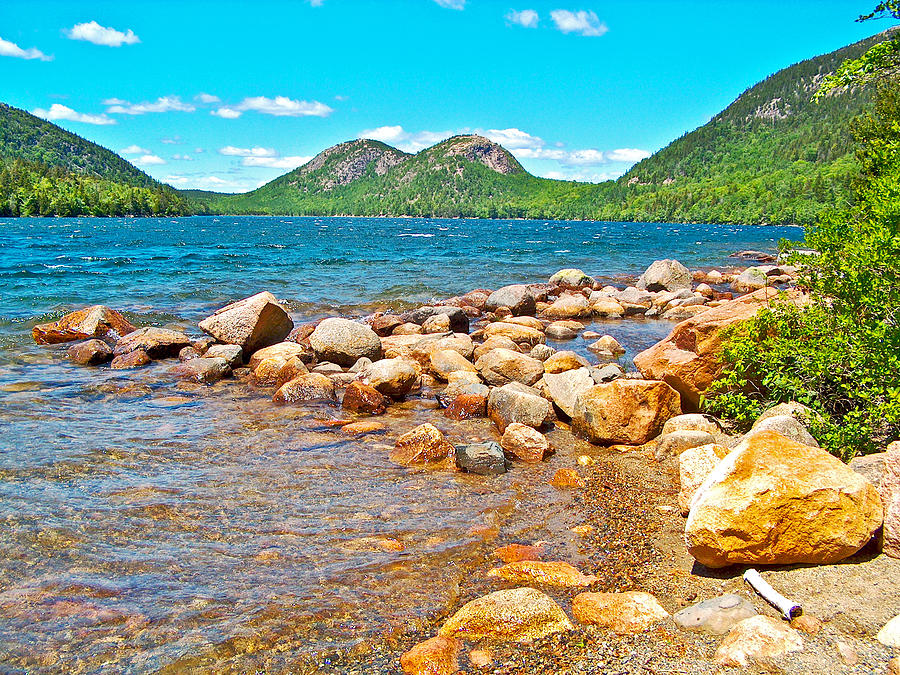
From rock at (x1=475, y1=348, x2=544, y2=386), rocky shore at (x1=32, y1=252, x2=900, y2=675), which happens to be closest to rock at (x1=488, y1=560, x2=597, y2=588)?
rocky shore at (x1=32, y1=252, x2=900, y2=675)

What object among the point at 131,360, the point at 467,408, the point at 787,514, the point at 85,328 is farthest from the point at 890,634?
the point at 85,328

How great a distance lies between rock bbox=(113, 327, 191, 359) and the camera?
41.7ft

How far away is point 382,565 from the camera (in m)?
4.93

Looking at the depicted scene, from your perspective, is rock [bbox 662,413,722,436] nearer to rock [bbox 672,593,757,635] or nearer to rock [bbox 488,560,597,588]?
rock [bbox 488,560,597,588]

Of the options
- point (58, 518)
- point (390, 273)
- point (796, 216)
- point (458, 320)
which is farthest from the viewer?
point (796, 216)

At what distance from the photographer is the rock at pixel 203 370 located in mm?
11156

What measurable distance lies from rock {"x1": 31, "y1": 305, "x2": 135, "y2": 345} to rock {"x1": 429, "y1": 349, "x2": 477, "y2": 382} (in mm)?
8749

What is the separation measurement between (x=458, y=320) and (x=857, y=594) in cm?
1241

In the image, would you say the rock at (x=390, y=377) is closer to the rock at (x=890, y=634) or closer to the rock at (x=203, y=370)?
the rock at (x=203, y=370)

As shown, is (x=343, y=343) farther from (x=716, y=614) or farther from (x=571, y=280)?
(x=571, y=280)

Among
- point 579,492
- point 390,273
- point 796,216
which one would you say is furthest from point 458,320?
point 796,216

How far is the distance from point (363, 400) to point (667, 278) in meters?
18.4

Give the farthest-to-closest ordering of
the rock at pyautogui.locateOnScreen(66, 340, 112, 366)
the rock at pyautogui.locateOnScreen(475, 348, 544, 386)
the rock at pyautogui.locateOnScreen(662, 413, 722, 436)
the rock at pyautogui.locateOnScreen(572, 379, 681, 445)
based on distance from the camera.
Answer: the rock at pyautogui.locateOnScreen(66, 340, 112, 366) < the rock at pyautogui.locateOnScreen(475, 348, 544, 386) < the rock at pyautogui.locateOnScreen(572, 379, 681, 445) < the rock at pyautogui.locateOnScreen(662, 413, 722, 436)

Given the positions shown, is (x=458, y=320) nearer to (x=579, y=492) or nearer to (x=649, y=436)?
(x=649, y=436)
